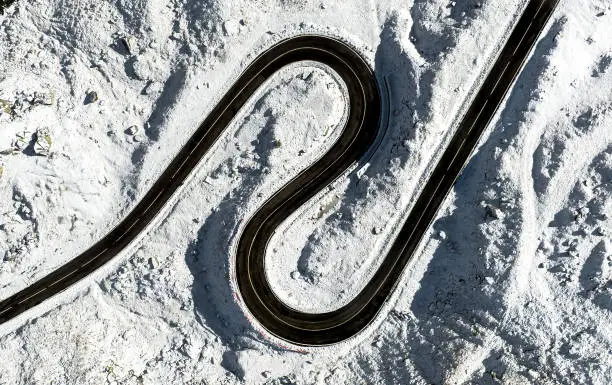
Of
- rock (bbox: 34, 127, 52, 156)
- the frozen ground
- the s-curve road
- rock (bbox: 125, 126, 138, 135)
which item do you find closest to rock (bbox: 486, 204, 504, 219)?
the frozen ground

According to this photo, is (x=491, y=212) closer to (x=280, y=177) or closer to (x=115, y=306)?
(x=280, y=177)

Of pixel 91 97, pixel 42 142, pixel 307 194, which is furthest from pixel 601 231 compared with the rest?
pixel 42 142

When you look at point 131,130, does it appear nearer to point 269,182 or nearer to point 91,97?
point 91,97

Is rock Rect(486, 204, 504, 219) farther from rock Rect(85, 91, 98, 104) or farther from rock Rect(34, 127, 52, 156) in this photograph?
rock Rect(34, 127, 52, 156)

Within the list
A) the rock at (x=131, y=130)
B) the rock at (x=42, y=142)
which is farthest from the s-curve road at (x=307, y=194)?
the rock at (x=42, y=142)

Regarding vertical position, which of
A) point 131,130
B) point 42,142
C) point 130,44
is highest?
point 130,44

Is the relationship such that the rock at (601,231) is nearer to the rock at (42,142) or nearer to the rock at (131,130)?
the rock at (131,130)
